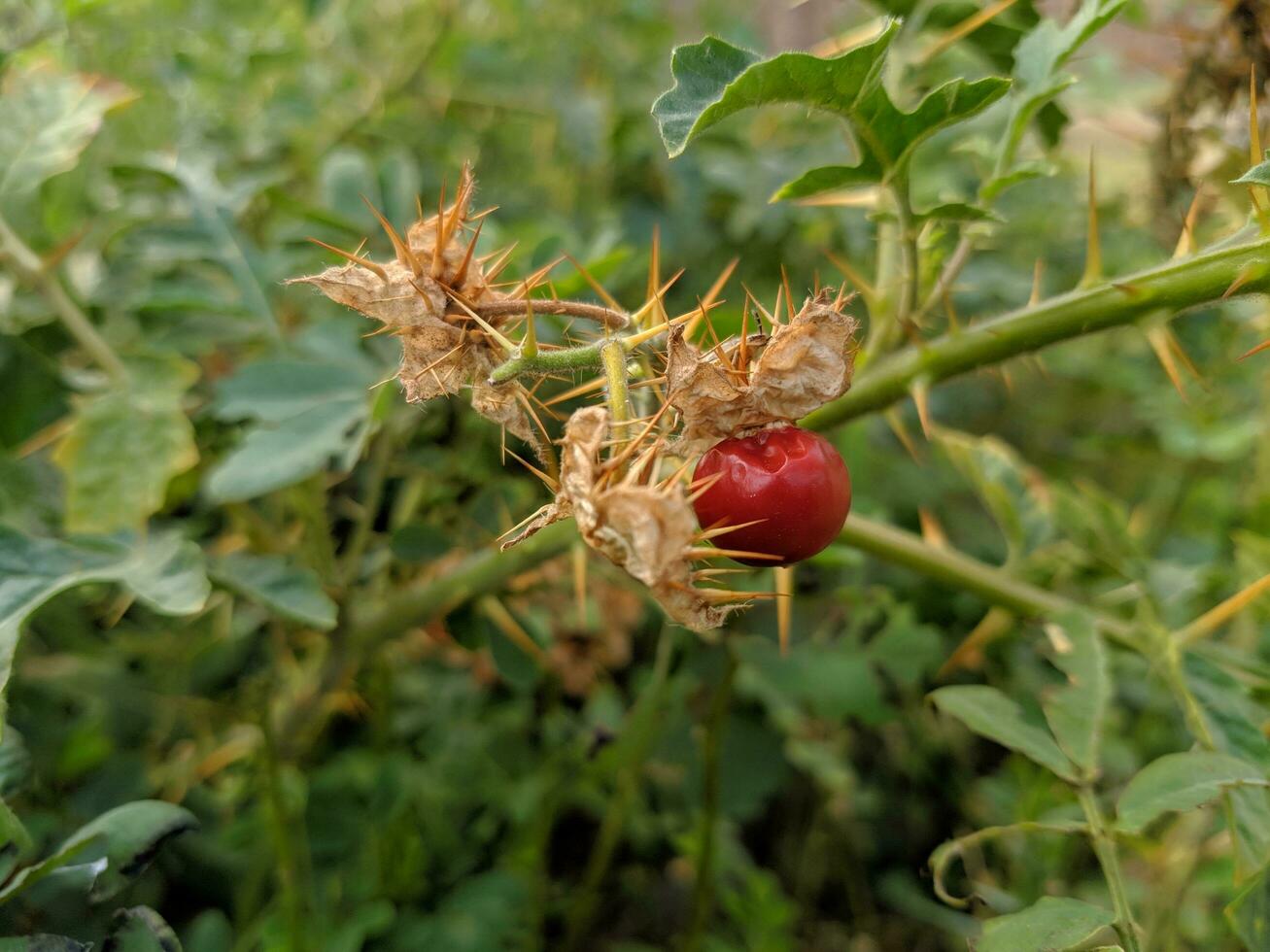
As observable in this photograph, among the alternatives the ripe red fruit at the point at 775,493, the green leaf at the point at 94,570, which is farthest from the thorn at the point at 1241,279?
the green leaf at the point at 94,570

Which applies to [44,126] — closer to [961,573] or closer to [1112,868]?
[961,573]

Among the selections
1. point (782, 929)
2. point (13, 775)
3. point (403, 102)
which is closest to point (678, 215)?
point (403, 102)

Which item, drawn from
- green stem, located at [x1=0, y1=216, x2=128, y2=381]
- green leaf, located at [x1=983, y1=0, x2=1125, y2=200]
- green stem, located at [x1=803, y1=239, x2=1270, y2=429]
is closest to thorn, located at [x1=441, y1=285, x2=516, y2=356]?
green stem, located at [x1=803, y1=239, x2=1270, y2=429]

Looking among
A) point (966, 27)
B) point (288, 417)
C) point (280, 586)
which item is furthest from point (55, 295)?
point (966, 27)

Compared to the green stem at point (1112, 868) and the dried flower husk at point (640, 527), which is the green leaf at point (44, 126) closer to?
the dried flower husk at point (640, 527)

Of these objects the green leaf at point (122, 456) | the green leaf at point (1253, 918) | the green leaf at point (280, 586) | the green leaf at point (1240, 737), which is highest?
the green leaf at point (122, 456)
